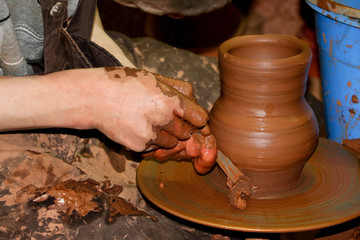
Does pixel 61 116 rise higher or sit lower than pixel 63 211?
higher

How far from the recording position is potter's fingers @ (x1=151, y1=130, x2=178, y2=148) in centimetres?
156

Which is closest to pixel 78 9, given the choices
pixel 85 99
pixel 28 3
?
pixel 28 3

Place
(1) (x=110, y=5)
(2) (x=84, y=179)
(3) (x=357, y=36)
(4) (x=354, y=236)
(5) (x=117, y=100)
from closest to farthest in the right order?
(5) (x=117, y=100), (2) (x=84, y=179), (4) (x=354, y=236), (3) (x=357, y=36), (1) (x=110, y=5)

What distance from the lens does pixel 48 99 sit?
1541 millimetres

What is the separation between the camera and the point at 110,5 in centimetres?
346

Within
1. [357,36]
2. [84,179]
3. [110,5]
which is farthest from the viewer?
[110,5]

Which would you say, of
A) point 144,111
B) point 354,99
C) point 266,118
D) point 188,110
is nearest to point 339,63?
point 354,99

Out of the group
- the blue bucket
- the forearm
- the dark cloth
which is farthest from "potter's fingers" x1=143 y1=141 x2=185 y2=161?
the blue bucket

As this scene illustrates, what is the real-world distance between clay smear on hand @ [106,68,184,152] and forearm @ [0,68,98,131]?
11 centimetres

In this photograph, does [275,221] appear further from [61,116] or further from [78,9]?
[78,9]

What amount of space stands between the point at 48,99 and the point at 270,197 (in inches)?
31.0

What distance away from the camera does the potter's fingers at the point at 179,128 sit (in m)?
1.55

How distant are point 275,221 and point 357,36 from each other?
94cm

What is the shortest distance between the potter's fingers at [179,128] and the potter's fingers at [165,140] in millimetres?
14
